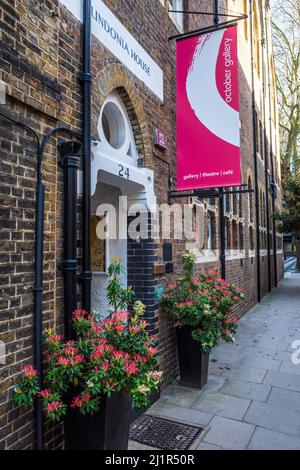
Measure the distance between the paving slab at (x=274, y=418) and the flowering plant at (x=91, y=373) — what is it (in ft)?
6.00

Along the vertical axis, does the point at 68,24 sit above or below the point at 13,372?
above

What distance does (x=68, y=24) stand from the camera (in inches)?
129

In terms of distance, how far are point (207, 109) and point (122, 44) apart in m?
1.55

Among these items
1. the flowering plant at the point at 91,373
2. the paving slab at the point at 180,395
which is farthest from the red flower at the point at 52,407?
the paving slab at the point at 180,395

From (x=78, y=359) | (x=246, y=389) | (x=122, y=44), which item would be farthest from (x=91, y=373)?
(x=122, y=44)

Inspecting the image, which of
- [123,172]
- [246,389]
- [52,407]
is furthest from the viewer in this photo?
[246,389]

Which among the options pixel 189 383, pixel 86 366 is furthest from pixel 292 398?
pixel 86 366

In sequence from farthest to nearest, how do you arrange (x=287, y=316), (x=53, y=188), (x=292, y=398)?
(x=287, y=316) → (x=292, y=398) → (x=53, y=188)

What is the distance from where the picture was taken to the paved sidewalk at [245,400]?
3549 millimetres

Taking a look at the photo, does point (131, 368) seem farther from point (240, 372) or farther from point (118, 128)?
point (240, 372)

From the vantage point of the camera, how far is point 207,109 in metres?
5.13

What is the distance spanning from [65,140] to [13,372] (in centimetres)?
194

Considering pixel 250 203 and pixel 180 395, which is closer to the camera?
pixel 180 395
